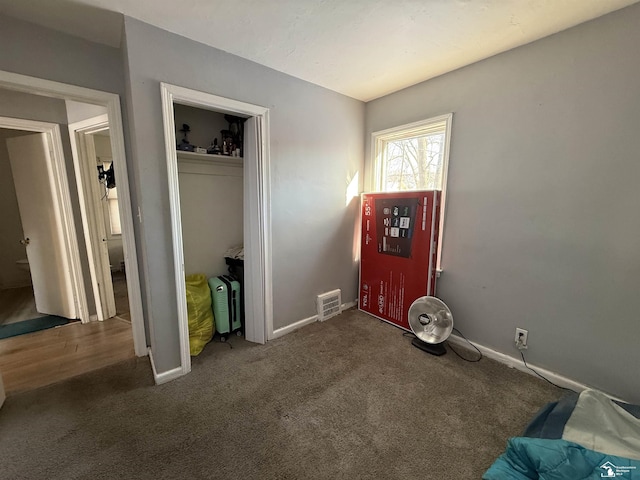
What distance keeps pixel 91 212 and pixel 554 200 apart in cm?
427

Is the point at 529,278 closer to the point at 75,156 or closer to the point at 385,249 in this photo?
the point at 385,249

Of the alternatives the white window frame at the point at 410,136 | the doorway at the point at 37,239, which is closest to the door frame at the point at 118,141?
the doorway at the point at 37,239

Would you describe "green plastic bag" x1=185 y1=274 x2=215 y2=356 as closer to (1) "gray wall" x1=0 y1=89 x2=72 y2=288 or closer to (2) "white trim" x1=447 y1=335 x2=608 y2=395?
(2) "white trim" x1=447 y1=335 x2=608 y2=395

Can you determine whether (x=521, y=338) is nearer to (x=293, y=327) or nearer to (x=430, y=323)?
(x=430, y=323)

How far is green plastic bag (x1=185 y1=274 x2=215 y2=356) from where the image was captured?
229 cm

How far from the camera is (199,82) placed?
6.38 feet

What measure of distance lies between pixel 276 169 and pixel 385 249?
4.78ft

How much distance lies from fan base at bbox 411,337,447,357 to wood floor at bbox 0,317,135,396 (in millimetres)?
2647

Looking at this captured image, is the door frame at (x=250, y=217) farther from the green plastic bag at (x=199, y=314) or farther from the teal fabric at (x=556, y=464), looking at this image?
the teal fabric at (x=556, y=464)

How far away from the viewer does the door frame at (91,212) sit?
259 centimetres

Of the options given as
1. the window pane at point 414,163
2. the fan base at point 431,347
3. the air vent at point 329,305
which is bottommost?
the fan base at point 431,347

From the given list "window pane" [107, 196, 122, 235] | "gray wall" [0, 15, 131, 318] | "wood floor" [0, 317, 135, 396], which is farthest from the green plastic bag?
"window pane" [107, 196, 122, 235]

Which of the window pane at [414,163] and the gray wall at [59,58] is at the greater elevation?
the gray wall at [59,58]

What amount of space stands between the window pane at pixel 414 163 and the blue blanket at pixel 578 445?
189 cm
